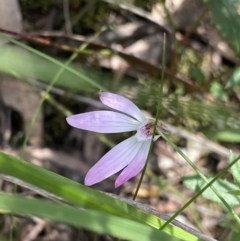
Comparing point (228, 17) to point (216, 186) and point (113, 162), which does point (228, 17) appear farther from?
point (113, 162)

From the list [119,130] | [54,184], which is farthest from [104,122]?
[54,184]

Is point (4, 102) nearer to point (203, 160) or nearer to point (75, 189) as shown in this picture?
point (203, 160)

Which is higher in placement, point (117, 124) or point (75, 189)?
point (117, 124)

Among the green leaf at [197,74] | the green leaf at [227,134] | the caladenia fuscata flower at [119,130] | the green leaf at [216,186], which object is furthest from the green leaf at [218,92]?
the caladenia fuscata flower at [119,130]

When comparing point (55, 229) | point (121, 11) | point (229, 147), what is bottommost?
point (55, 229)

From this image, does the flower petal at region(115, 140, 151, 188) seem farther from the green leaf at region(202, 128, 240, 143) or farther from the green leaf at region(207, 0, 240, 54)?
the green leaf at region(207, 0, 240, 54)

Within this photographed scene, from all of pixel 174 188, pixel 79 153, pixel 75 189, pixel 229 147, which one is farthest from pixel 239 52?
pixel 75 189

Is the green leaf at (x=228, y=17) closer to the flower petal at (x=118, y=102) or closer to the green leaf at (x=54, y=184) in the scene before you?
the flower petal at (x=118, y=102)
